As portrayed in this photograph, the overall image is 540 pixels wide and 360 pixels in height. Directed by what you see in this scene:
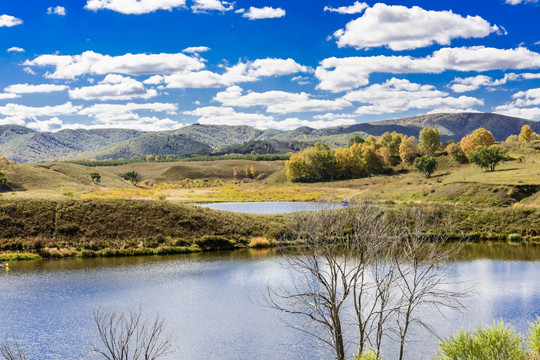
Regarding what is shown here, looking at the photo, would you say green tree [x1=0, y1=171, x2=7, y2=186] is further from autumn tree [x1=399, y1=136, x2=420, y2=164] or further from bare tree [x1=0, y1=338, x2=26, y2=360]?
autumn tree [x1=399, y1=136, x2=420, y2=164]

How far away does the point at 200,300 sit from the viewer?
38.1 m

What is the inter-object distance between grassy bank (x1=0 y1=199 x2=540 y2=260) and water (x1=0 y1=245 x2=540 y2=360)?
5.00 meters

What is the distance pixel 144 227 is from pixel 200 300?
29.5m

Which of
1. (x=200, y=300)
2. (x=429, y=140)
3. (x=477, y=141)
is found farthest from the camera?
(x=429, y=140)

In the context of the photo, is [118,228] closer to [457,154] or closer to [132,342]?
[132,342]

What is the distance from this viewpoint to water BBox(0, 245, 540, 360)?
93.0ft

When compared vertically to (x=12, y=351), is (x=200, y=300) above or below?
below

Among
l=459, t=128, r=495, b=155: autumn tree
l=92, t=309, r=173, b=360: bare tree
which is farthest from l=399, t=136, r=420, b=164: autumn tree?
l=92, t=309, r=173, b=360: bare tree

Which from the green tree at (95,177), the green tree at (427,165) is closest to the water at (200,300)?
the green tree at (427,165)

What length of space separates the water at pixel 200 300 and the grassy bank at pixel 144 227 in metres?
5.00

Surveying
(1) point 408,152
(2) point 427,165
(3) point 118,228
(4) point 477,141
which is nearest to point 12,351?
(3) point 118,228

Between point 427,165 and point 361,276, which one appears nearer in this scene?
point 361,276

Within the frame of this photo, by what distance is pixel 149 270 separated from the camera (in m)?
49.7

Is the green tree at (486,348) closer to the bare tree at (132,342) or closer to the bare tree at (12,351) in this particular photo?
the bare tree at (132,342)
